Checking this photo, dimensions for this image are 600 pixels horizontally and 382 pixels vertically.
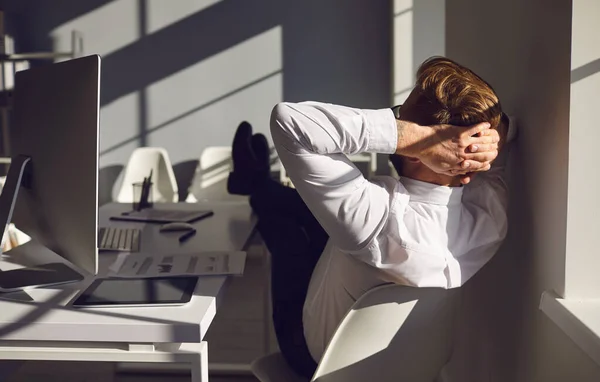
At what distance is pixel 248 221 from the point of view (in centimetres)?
235

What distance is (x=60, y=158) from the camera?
4.50ft

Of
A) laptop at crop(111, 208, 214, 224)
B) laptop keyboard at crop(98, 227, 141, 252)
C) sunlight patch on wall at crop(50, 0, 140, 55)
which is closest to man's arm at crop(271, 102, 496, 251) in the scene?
laptop keyboard at crop(98, 227, 141, 252)

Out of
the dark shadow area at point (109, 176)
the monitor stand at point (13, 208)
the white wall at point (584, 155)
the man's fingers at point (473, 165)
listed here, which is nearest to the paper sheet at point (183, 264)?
the monitor stand at point (13, 208)

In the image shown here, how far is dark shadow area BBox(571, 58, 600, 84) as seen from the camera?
1183mm

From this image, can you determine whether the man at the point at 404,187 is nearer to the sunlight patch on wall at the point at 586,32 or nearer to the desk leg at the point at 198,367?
the sunlight patch on wall at the point at 586,32

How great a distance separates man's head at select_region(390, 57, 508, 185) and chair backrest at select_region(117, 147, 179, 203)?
3.87 metres

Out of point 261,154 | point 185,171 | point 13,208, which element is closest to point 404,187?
point 13,208

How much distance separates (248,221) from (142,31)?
3424 mm

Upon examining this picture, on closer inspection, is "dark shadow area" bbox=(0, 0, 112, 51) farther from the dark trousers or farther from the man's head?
the man's head

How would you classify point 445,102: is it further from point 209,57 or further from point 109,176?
point 109,176

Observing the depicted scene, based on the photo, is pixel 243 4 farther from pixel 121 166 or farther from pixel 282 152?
pixel 282 152

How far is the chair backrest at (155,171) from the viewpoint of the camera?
199 inches

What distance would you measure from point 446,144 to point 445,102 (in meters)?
0.09

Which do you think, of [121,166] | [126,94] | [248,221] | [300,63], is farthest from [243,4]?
[248,221]
